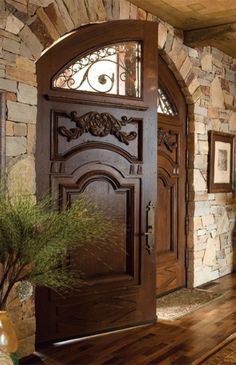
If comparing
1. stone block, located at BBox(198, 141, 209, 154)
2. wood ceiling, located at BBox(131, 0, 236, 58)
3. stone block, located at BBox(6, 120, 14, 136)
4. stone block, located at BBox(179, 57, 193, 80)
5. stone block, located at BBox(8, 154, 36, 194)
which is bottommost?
stone block, located at BBox(8, 154, 36, 194)

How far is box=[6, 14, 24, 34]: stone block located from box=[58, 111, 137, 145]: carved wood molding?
2.12 feet

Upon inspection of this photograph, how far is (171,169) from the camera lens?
14.4 feet

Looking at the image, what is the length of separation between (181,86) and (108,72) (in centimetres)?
141

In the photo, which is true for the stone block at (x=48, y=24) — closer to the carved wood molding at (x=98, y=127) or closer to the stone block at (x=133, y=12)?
the carved wood molding at (x=98, y=127)

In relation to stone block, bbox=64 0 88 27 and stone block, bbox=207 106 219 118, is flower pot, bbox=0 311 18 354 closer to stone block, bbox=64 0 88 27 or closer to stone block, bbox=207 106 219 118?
stone block, bbox=64 0 88 27

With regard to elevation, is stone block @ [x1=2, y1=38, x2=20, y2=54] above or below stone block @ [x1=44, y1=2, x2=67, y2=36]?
below

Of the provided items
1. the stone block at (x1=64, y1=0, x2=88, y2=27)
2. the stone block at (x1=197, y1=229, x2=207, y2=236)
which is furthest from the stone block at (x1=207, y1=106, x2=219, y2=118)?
the stone block at (x1=64, y1=0, x2=88, y2=27)

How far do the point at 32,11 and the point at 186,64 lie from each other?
201cm

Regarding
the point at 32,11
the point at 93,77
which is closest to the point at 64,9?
the point at 32,11

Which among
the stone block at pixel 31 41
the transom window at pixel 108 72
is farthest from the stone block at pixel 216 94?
the stone block at pixel 31 41

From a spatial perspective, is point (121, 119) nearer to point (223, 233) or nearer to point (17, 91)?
point (17, 91)

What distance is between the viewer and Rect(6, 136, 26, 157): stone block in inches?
104

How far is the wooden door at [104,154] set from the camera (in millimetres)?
2963

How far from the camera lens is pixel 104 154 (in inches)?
126
